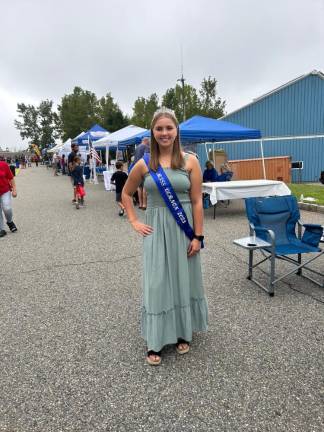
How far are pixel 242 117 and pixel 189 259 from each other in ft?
66.4

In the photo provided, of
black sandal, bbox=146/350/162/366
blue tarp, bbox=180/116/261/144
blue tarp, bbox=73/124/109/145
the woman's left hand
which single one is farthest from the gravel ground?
blue tarp, bbox=73/124/109/145

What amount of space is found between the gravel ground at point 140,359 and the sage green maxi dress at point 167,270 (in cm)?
31

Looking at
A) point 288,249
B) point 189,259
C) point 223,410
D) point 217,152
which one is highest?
point 217,152

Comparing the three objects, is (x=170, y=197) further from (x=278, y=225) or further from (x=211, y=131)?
(x=211, y=131)

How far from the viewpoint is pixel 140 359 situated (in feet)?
9.31

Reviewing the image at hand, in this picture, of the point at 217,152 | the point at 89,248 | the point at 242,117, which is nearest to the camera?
the point at 89,248

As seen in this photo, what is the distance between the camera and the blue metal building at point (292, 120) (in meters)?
19.5

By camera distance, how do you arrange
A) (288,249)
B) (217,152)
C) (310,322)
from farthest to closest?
(217,152) → (288,249) → (310,322)

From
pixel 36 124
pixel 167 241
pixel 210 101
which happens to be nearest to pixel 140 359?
pixel 167 241

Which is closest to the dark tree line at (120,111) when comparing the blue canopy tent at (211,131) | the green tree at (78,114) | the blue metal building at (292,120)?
the green tree at (78,114)

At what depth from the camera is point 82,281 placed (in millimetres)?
4664

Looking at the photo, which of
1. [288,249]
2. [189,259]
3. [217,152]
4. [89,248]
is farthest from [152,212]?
[217,152]

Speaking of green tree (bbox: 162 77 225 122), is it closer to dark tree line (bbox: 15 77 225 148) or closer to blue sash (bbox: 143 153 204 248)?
dark tree line (bbox: 15 77 225 148)

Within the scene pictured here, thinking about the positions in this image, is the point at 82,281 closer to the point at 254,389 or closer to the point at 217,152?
the point at 254,389
